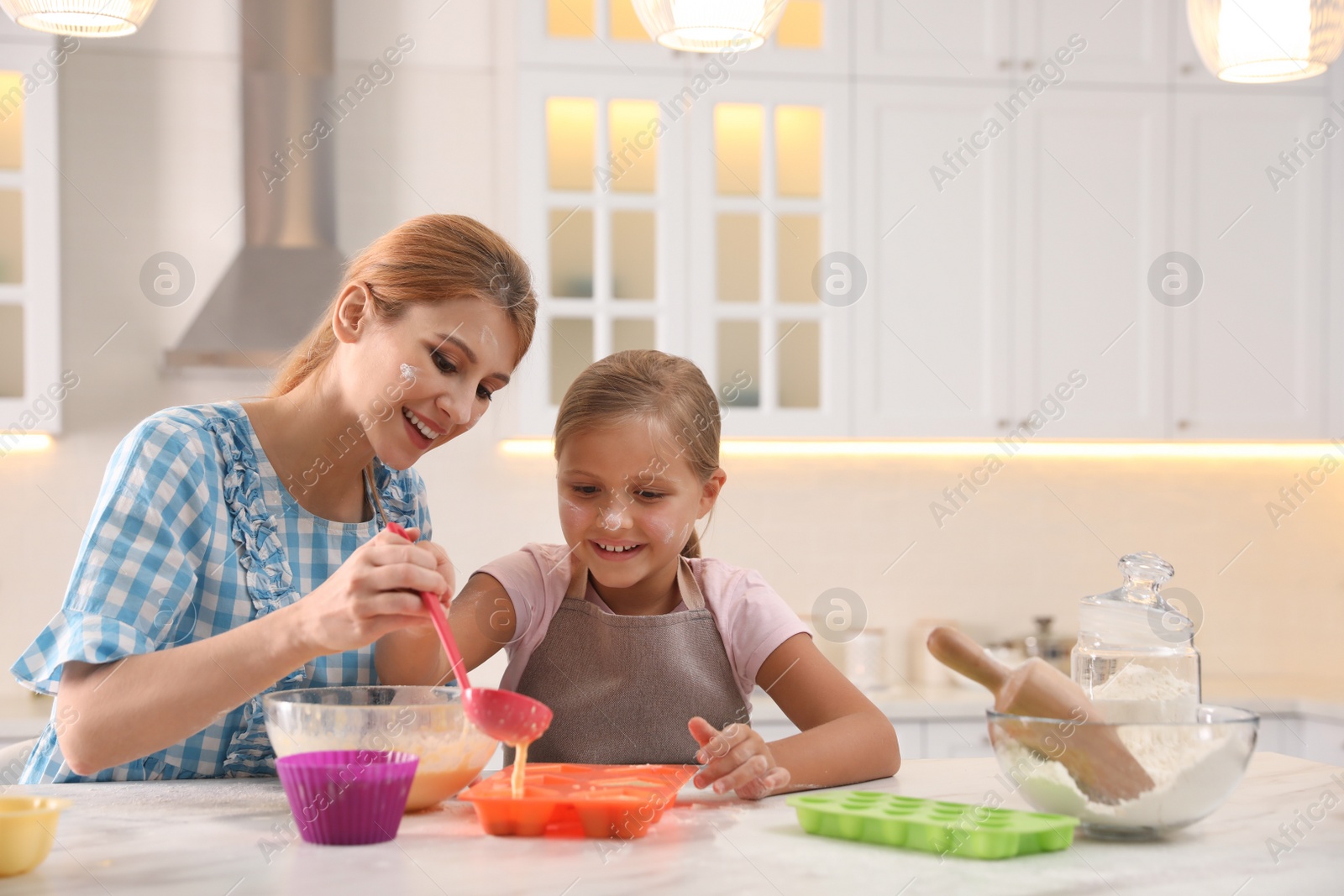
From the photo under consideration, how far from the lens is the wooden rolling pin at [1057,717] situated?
914mm

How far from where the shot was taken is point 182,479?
1.22 metres

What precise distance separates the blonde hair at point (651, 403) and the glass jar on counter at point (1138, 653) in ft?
1.86

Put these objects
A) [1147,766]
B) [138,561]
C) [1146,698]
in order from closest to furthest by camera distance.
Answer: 1. [1147,766]
2. [1146,698]
3. [138,561]

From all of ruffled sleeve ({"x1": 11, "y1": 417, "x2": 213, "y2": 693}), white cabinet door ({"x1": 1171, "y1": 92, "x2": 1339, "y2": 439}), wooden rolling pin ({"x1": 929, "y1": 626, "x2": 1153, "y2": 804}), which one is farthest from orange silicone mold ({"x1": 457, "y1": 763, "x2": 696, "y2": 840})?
white cabinet door ({"x1": 1171, "y1": 92, "x2": 1339, "y2": 439})

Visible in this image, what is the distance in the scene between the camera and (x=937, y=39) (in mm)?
2938

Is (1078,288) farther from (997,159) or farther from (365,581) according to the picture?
(365,581)

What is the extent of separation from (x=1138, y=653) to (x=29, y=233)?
265 centimetres

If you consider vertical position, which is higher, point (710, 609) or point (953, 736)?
point (710, 609)

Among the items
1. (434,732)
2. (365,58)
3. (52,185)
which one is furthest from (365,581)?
(365,58)

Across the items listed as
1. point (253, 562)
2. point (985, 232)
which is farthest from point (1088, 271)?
point (253, 562)

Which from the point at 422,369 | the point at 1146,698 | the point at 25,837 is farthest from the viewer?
the point at 422,369

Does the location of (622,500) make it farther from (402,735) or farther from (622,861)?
(622,861)

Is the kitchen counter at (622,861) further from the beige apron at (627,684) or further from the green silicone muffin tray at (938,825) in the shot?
the beige apron at (627,684)

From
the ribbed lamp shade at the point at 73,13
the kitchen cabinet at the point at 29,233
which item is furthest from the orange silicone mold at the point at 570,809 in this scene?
the kitchen cabinet at the point at 29,233
